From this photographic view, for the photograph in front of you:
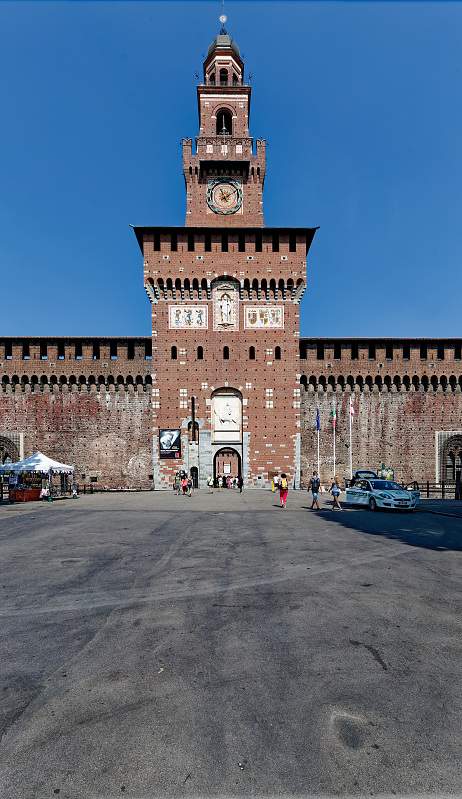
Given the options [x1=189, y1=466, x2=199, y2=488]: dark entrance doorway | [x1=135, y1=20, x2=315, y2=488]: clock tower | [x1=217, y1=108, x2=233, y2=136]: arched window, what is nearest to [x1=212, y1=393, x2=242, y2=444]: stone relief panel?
[x1=135, y1=20, x2=315, y2=488]: clock tower

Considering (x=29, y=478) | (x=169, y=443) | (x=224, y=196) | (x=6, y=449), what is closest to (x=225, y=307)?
(x=224, y=196)

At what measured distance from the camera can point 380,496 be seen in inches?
758

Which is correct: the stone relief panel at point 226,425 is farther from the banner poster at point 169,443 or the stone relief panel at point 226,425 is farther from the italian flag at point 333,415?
the italian flag at point 333,415

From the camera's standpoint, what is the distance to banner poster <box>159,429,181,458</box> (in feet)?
104

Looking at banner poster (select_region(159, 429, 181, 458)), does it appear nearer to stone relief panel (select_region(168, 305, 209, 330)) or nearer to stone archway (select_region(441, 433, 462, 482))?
stone relief panel (select_region(168, 305, 209, 330))

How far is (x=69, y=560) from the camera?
9.77m

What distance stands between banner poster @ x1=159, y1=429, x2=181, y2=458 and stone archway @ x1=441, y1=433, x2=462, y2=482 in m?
19.4

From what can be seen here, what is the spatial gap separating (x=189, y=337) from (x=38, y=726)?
29.4m

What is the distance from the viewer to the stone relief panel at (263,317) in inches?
1280

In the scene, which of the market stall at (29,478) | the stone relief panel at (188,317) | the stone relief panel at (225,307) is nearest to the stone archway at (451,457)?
the stone relief panel at (225,307)

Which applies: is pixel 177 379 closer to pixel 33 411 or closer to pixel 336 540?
pixel 33 411

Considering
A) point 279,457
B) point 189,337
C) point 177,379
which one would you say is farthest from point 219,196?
point 279,457

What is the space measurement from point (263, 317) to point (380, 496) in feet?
56.1

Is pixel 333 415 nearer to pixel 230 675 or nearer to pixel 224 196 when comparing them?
pixel 224 196
